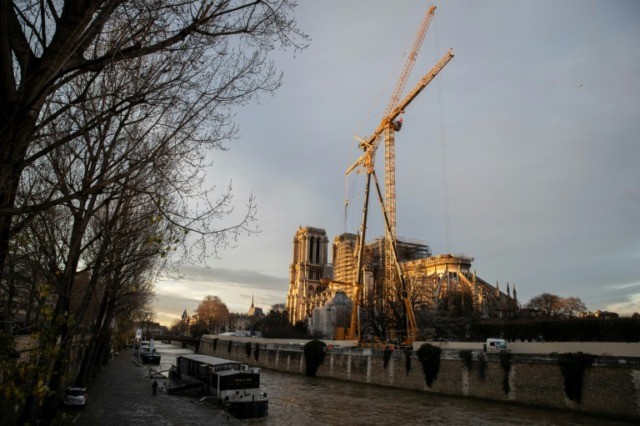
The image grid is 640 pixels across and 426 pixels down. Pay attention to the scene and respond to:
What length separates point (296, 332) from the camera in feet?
271

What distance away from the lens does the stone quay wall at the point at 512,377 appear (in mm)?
20672

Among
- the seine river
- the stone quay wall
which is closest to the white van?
the stone quay wall

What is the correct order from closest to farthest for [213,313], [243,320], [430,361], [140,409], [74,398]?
[74,398], [140,409], [430,361], [213,313], [243,320]

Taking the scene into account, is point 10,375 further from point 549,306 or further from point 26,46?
point 549,306

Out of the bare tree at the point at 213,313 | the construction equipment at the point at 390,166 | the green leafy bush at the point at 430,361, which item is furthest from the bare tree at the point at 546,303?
the bare tree at the point at 213,313

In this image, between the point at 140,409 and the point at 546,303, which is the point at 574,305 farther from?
the point at 140,409

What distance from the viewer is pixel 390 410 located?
24.6 metres

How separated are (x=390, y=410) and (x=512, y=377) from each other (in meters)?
7.07

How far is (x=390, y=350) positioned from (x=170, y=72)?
31572 mm

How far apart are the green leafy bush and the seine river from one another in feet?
3.86

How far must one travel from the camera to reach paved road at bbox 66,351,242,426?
18219 mm

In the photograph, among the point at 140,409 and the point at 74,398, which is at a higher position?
the point at 74,398

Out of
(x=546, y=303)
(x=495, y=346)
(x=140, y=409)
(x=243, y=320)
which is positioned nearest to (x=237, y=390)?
(x=140, y=409)

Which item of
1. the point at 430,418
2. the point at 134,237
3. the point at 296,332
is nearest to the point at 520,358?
the point at 430,418
